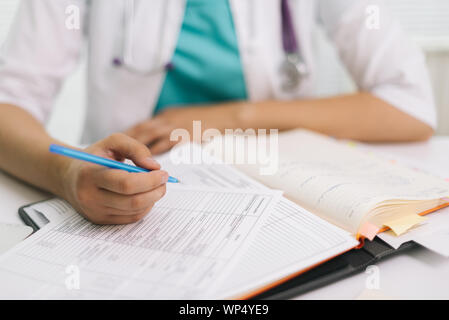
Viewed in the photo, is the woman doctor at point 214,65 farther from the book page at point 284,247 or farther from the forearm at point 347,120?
the book page at point 284,247

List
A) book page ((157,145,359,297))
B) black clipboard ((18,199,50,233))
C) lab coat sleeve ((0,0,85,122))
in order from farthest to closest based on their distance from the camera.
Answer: lab coat sleeve ((0,0,85,122)) < black clipboard ((18,199,50,233)) < book page ((157,145,359,297))

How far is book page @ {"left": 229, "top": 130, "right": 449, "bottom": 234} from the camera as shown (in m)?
0.39

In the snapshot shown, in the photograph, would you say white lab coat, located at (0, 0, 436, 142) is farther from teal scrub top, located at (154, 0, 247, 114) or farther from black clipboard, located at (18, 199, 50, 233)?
black clipboard, located at (18, 199, 50, 233)

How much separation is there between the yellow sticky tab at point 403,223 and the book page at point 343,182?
2 cm

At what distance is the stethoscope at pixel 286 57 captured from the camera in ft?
2.52

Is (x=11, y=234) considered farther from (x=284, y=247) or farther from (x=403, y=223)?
(x=403, y=223)

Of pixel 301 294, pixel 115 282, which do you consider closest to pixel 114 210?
pixel 115 282

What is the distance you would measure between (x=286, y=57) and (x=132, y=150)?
0.53m

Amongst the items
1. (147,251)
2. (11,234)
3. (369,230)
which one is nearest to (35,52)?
(11,234)

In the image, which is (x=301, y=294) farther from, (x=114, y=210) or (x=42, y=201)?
(x=42, y=201)

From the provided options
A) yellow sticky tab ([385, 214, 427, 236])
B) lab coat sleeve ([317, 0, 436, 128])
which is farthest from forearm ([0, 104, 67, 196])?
lab coat sleeve ([317, 0, 436, 128])

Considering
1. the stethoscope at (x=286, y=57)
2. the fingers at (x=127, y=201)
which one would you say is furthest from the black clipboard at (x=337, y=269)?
the stethoscope at (x=286, y=57)

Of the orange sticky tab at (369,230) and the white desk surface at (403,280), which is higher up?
the orange sticky tab at (369,230)

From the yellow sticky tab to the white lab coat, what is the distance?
0.44 metres
